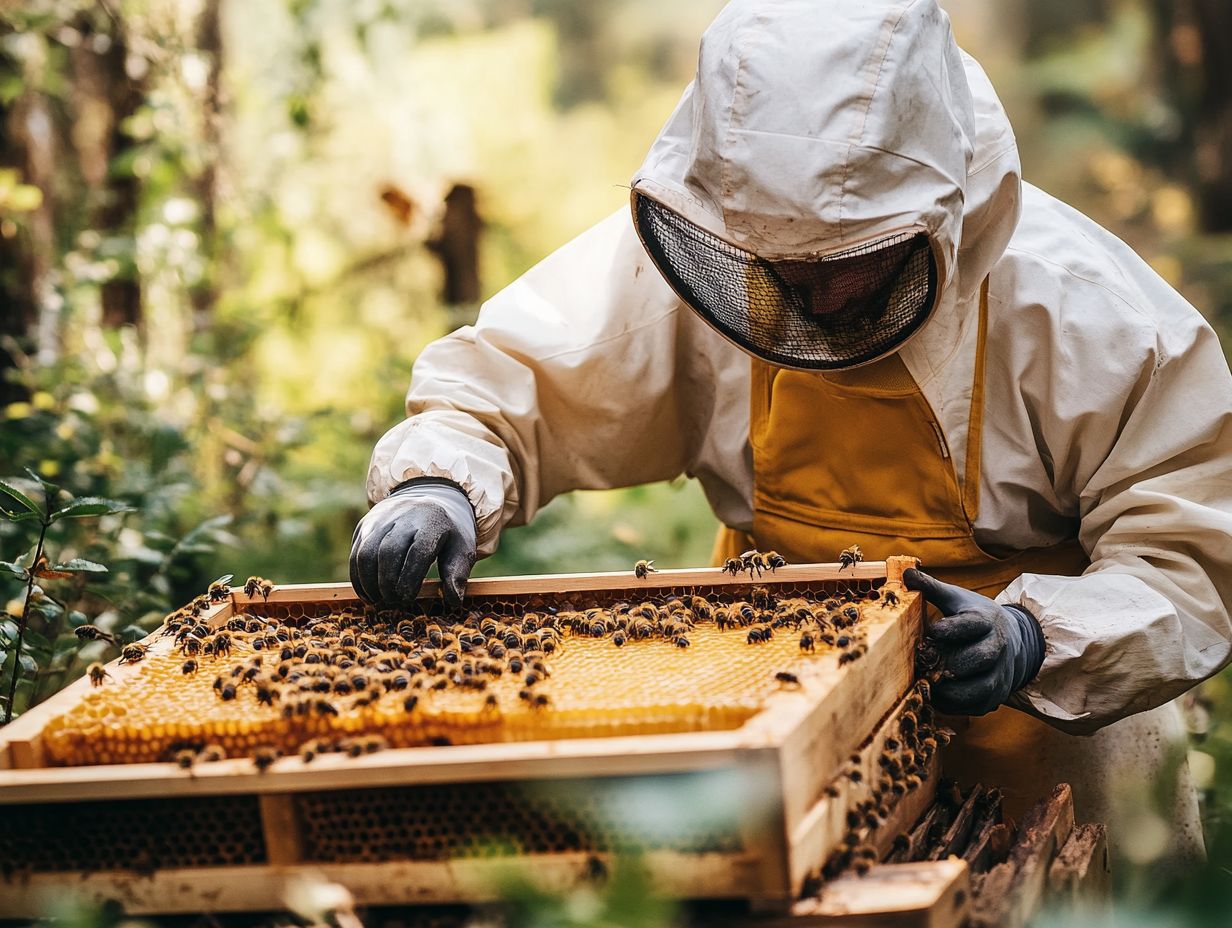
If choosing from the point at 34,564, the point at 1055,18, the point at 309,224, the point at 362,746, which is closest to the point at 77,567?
the point at 34,564

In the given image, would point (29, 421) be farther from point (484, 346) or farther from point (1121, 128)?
point (1121, 128)

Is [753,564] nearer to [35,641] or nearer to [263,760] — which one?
[263,760]

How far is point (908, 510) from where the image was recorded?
288 centimetres

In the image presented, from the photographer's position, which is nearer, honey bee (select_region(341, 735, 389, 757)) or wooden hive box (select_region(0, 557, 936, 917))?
wooden hive box (select_region(0, 557, 936, 917))

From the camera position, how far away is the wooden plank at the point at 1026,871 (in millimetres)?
1845

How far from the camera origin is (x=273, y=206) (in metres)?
7.16

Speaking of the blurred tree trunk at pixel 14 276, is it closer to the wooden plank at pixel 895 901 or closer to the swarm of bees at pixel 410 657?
the swarm of bees at pixel 410 657

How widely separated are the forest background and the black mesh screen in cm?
20

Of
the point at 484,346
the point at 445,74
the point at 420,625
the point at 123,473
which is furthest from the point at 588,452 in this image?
the point at 445,74

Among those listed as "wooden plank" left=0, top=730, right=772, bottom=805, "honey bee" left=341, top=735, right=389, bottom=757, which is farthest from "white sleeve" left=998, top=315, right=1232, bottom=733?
"honey bee" left=341, top=735, right=389, bottom=757

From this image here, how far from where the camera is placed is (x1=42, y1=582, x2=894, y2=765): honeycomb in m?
1.90

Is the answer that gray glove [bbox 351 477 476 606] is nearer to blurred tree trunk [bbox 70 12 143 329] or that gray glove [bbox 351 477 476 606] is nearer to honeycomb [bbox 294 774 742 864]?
honeycomb [bbox 294 774 742 864]

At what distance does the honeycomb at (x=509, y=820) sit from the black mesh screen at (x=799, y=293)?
109 centimetres

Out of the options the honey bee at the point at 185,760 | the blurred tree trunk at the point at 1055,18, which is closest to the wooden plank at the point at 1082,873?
the honey bee at the point at 185,760
